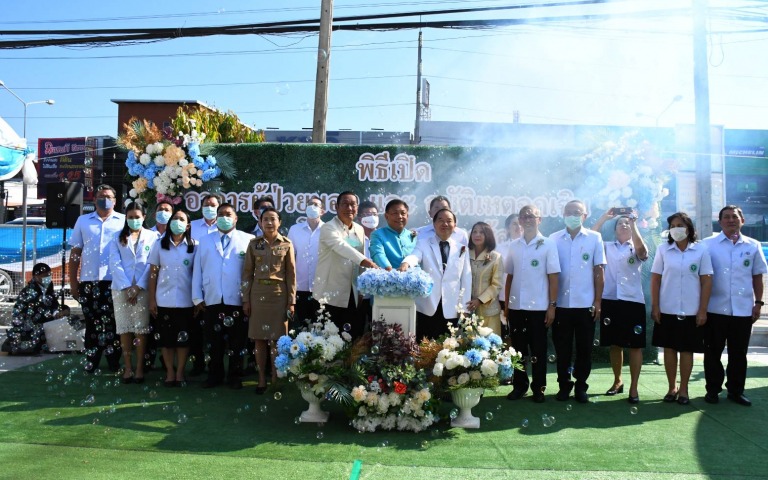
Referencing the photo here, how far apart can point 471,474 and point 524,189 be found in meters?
5.15

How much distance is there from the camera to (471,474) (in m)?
4.07

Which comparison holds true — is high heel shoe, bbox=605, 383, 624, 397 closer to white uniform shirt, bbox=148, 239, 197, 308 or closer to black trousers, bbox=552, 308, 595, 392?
black trousers, bbox=552, 308, 595, 392

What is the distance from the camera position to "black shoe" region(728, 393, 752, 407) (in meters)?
6.05

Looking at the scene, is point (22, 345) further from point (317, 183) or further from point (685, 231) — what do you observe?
point (685, 231)

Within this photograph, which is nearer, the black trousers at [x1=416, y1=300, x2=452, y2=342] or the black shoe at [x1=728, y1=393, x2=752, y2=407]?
the black trousers at [x1=416, y1=300, x2=452, y2=342]

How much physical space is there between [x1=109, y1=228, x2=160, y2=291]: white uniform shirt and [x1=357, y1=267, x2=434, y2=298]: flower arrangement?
113 inches

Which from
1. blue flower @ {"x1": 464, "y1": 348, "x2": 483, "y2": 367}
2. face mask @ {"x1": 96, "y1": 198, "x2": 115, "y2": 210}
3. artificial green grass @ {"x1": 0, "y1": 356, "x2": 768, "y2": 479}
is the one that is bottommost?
artificial green grass @ {"x1": 0, "y1": 356, "x2": 768, "y2": 479}

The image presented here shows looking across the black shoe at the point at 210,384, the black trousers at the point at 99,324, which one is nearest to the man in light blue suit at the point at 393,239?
the black shoe at the point at 210,384

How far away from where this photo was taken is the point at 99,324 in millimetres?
7328

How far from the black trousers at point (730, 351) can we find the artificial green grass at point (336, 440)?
211 millimetres

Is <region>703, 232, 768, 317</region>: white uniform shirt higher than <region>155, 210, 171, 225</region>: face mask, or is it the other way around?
<region>155, 210, 171, 225</region>: face mask

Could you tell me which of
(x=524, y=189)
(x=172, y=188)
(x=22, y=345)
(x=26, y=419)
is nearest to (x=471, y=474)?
(x=26, y=419)

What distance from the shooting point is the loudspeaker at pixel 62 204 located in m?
10.3

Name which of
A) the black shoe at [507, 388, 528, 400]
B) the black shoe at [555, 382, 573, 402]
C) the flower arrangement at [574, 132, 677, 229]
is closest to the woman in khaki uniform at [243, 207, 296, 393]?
the black shoe at [507, 388, 528, 400]
